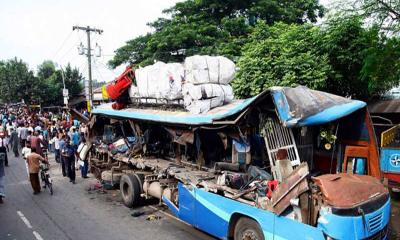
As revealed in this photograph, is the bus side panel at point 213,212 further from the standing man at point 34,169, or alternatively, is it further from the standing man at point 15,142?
the standing man at point 15,142

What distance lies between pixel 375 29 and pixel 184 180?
8.66m

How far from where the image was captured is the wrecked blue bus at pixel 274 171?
4.91 metres

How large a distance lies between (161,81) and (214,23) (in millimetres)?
14499

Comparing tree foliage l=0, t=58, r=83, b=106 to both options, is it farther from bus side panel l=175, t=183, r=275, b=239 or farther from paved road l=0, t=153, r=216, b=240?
bus side panel l=175, t=183, r=275, b=239

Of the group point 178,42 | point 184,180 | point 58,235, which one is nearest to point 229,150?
point 184,180

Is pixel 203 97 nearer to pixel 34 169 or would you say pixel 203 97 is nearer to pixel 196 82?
pixel 196 82

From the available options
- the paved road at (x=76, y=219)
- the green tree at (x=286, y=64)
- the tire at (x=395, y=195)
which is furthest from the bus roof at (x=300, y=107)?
the green tree at (x=286, y=64)

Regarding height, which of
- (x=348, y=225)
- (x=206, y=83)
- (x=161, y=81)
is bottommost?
(x=348, y=225)

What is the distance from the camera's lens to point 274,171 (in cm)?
616

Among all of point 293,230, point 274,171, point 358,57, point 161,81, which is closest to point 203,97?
point 161,81

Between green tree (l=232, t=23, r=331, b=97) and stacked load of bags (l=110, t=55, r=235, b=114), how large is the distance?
5.10 meters

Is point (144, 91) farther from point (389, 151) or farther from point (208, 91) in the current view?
point (389, 151)

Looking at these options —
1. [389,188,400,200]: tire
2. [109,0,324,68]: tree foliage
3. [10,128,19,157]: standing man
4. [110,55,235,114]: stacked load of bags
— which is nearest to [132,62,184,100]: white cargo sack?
[110,55,235,114]: stacked load of bags

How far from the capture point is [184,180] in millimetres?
7633
